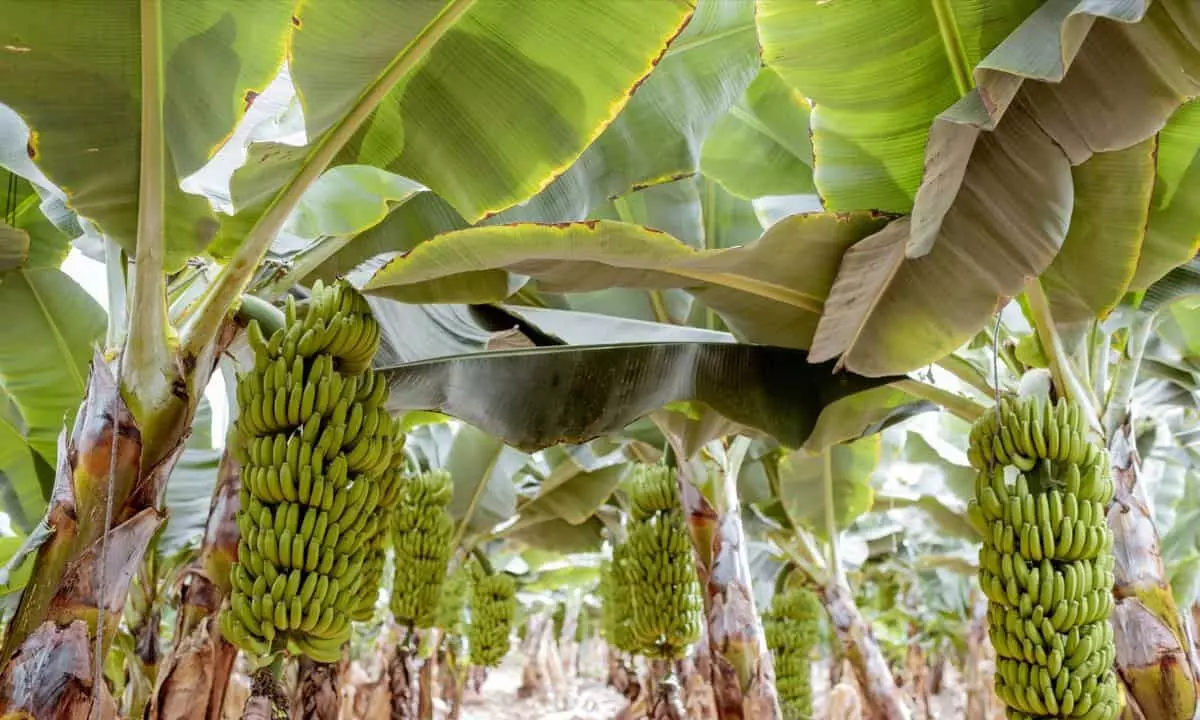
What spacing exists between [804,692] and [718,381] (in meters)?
4.37

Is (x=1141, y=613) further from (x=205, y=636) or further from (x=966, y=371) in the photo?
(x=205, y=636)

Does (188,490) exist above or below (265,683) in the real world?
above

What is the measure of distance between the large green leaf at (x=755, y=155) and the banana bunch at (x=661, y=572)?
1.38m

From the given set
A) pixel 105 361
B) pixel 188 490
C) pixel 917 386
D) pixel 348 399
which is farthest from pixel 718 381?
pixel 188 490

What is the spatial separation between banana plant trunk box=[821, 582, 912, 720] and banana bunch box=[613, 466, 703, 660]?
0.74 m

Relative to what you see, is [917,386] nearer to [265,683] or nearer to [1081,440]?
[1081,440]

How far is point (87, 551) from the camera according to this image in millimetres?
1246

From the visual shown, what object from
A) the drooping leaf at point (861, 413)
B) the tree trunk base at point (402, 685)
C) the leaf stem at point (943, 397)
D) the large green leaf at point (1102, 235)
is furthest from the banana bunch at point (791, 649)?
the large green leaf at point (1102, 235)

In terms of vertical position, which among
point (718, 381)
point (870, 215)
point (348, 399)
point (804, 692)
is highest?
Result: point (870, 215)

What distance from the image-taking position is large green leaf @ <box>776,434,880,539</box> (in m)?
3.52

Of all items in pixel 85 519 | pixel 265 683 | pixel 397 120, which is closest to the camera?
pixel 85 519

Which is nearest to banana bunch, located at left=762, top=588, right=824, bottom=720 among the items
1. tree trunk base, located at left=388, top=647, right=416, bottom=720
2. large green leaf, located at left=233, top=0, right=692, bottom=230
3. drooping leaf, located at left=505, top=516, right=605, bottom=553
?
drooping leaf, located at left=505, top=516, right=605, bottom=553

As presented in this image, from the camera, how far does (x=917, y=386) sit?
6.83ft

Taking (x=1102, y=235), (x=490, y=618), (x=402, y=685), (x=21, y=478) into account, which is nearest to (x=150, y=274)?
(x=21, y=478)
